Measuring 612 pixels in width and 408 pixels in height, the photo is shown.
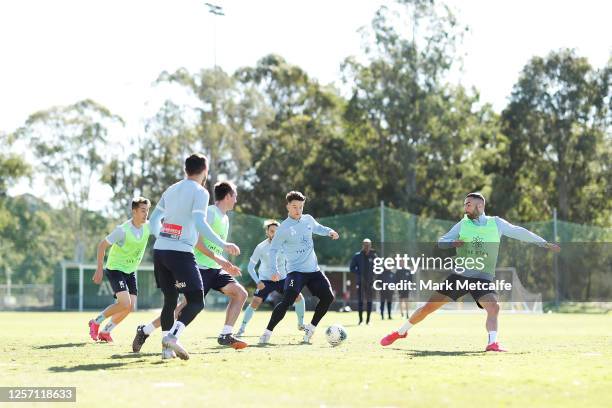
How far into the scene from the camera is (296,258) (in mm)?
14750

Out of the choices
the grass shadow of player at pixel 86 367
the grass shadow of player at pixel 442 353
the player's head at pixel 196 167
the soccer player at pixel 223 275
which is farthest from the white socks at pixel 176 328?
the grass shadow of player at pixel 442 353

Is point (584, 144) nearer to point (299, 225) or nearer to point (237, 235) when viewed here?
point (237, 235)

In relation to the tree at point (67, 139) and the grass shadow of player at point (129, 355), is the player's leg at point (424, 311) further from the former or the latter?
the tree at point (67, 139)

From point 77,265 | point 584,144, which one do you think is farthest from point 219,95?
point 584,144

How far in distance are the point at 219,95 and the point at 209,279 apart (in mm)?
50058

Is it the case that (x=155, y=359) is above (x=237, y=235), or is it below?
below

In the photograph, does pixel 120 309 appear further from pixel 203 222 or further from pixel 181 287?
pixel 203 222

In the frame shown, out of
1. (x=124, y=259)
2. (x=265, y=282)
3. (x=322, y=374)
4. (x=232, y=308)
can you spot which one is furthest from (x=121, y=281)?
(x=322, y=374)

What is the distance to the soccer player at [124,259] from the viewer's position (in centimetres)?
1512

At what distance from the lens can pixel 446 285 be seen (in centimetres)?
1327

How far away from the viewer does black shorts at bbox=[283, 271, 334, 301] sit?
1466cm

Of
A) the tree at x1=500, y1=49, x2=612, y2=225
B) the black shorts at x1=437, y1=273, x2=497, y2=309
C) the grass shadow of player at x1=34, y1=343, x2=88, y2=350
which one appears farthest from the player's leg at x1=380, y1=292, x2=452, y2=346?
the tree at x1=500, y1=49, x2=612, y2=225

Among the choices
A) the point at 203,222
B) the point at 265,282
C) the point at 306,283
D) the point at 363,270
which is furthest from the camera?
the point at 363,270

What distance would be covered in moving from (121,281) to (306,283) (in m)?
2.72
